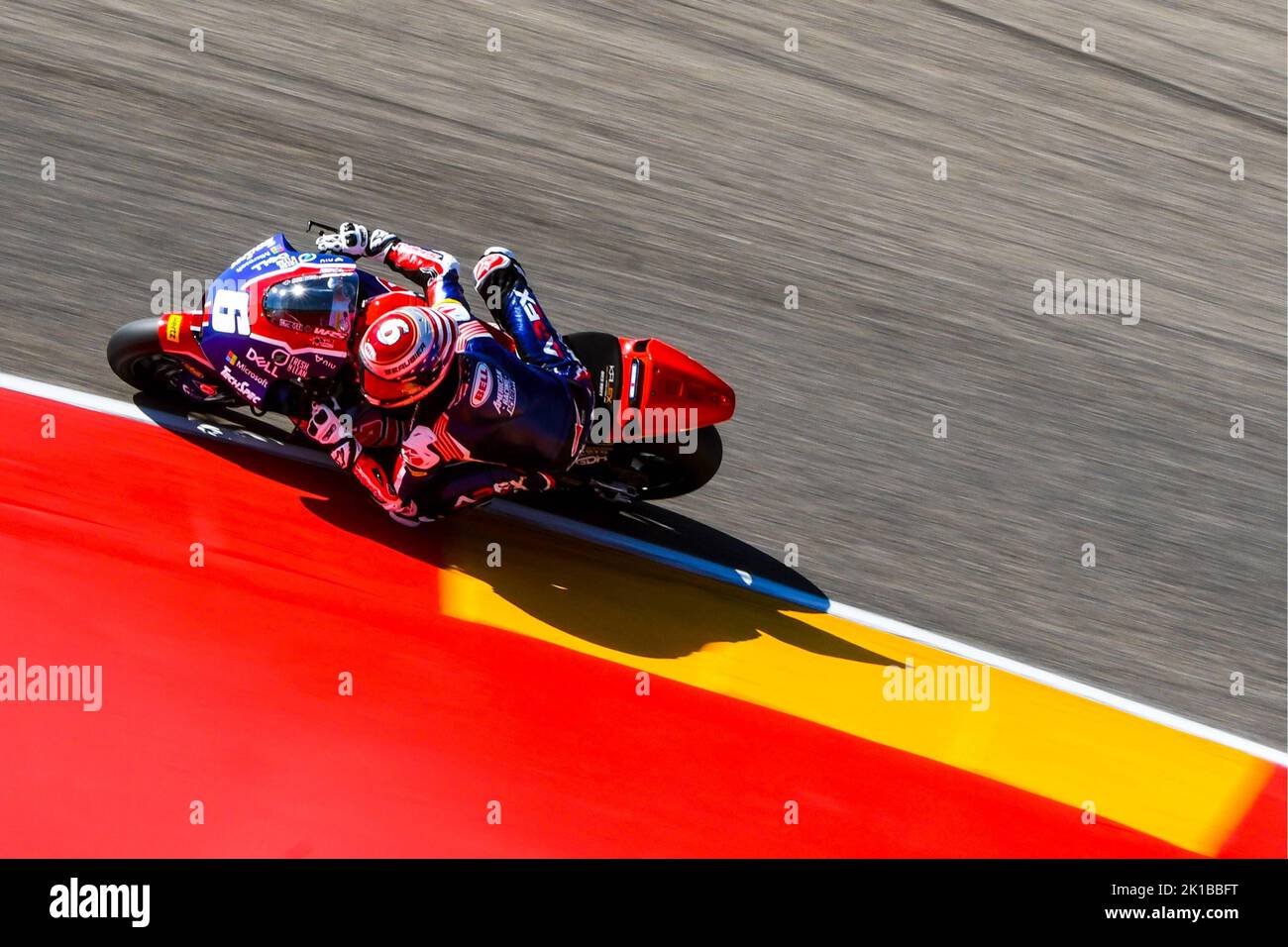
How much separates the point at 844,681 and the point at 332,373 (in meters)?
3.24

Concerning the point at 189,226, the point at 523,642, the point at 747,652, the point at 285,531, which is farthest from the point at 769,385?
the point at 189,226

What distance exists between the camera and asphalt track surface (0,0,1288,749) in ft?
23.3

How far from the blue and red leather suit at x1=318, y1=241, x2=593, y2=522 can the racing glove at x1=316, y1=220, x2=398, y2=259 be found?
0.07 metres

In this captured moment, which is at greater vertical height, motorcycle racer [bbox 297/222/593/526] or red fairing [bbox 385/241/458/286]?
red fairing [bbox 385/241/458/286]

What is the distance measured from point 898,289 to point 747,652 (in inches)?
110

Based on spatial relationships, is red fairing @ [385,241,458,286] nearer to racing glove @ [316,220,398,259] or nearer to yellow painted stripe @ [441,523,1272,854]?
racing glove @ [316,220,398,259]

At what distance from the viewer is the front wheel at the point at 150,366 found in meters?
6.03

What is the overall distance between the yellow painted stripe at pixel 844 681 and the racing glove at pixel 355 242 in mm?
1635

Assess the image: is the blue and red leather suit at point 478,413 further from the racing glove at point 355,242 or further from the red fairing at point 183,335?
the red fairing at point 183,335

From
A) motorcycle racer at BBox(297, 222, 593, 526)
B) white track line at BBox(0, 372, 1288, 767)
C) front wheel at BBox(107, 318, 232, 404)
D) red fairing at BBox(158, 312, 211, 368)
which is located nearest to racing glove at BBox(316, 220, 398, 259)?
motorcycle racer at BBox(297, 222, 593, 526)

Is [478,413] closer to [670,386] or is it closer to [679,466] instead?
[670,386]

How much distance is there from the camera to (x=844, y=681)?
6668 mm

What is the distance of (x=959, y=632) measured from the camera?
6.92 meters

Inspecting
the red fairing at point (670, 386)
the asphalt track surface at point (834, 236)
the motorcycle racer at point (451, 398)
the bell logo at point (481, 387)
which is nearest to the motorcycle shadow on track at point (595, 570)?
the asphalt track surface at point (834, 236)
